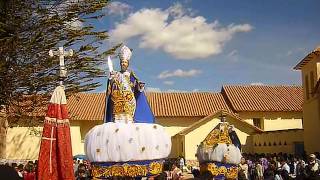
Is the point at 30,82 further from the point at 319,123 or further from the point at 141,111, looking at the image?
the point at 319,123

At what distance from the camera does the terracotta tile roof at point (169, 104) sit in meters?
40.1

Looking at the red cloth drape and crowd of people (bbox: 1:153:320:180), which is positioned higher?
the red cloth drape

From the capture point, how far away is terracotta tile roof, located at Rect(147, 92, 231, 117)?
40.7 metres

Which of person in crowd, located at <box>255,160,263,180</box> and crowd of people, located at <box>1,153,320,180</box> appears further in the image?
person in crowd, located at <box>255,160,263,180</box>

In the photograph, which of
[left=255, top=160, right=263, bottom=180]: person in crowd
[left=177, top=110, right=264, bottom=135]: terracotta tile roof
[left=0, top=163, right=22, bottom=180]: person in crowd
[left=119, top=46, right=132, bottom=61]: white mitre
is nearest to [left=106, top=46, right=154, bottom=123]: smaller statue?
[left=119, top=46, right=132, bottom=61]: white mitre

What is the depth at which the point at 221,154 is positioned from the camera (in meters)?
10.1

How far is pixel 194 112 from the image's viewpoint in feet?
134

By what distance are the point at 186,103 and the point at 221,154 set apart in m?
32.2

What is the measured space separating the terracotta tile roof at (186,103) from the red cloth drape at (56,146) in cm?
3337

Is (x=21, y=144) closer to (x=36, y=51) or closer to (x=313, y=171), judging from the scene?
(x=36, y=51)

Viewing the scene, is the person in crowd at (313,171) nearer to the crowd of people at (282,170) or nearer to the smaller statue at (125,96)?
the crowd of people at (282,170)

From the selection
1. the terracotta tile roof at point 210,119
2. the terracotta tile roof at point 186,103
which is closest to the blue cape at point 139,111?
the terracotta tile roof at point 210,119

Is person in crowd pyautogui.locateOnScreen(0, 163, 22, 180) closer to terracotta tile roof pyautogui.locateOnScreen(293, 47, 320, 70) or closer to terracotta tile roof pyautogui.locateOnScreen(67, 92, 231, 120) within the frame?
terracotta tile roof pyautogui.locateOnScreen(293, 47, 320, 70)

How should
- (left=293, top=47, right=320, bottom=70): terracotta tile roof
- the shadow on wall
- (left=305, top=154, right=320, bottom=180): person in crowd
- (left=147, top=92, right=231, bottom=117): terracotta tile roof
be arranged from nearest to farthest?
(left=305, top=154, right=320, bottom=180): person in crowd < (left=293, top=47, right=320, bottom=70): terracotta tile roof < the shadow on wall < (left=147, top=92, right=231, bottom=117): terracotta tile roof
